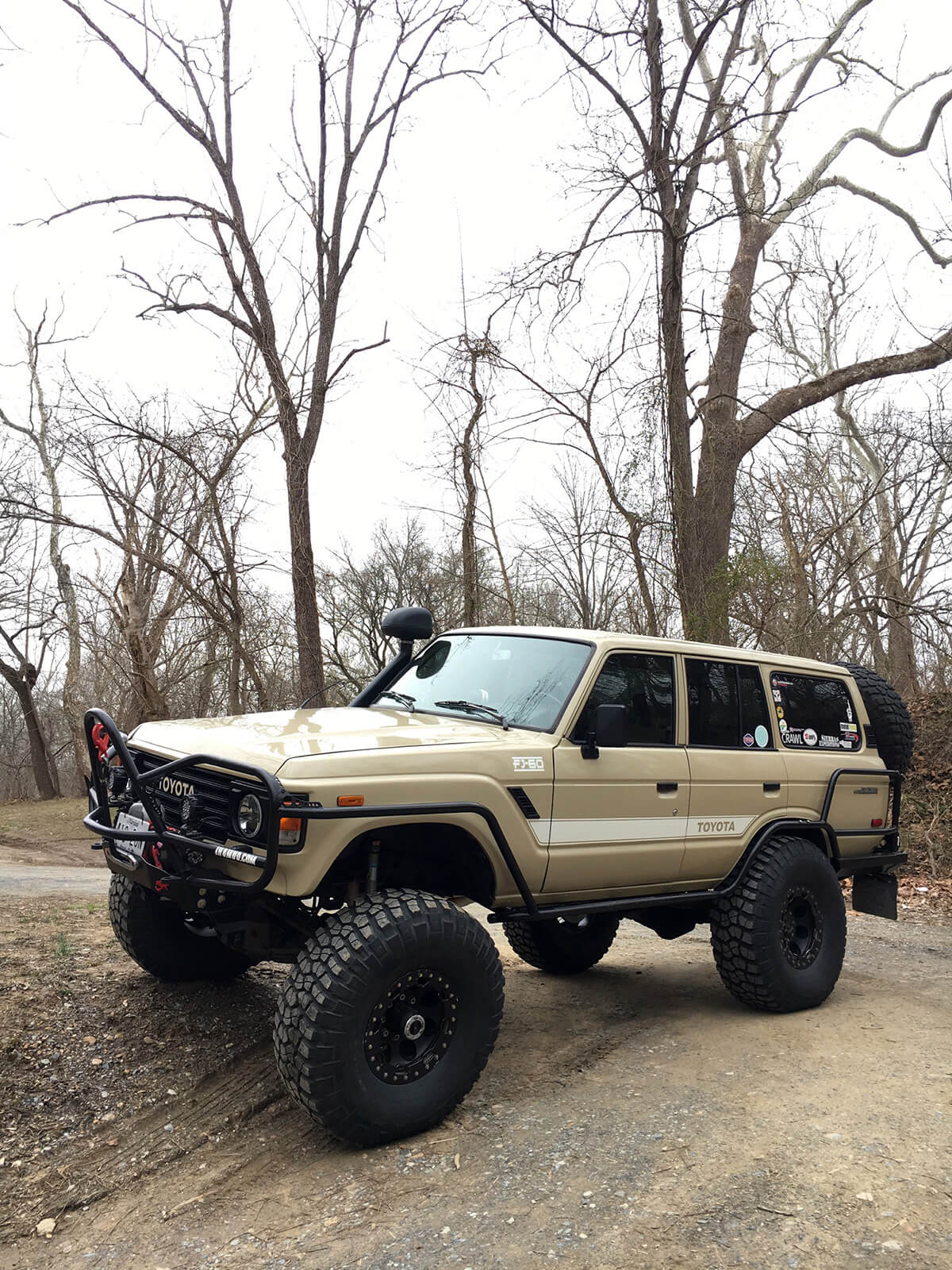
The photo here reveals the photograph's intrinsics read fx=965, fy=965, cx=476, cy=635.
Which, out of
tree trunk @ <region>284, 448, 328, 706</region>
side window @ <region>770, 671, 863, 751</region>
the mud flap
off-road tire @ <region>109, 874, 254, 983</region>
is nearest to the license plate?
off-road tire @ <region>109, 874, 254, 983</region>

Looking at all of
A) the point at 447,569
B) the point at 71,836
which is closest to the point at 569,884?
the point at 71,836

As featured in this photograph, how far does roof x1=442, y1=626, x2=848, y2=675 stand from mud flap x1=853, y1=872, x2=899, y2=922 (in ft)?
5.13

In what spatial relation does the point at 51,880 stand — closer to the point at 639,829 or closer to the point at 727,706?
the point at 639,829

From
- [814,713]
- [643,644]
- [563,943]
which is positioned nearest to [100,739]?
[643,644]

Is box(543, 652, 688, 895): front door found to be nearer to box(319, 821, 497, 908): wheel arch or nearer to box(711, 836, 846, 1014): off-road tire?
box(319, 821, 497, 908): wheel arch

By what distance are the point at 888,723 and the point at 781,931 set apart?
1.87m

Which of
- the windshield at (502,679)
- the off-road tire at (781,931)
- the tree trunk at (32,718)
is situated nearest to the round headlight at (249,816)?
the windshield at (502,679)

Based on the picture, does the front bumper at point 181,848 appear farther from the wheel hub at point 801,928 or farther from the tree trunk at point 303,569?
the tree trunk at point 303,569

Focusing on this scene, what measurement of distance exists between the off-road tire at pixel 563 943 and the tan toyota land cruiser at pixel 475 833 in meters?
0.02

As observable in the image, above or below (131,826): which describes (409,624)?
above

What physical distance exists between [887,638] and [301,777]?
17.5 meters

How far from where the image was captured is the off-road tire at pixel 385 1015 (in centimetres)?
361

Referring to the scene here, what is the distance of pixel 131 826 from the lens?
4242 millimetres

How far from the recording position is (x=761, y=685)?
585 centimetres
